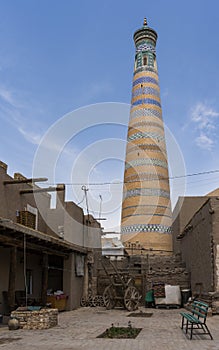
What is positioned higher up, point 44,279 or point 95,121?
point 95,121

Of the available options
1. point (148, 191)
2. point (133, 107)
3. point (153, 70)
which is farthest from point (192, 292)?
point (153, 70)

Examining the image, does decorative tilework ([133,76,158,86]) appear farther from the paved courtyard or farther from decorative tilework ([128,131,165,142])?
the paved courtyard

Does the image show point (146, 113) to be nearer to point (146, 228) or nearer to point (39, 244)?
point (146, 228)

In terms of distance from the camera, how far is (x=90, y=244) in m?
21.5

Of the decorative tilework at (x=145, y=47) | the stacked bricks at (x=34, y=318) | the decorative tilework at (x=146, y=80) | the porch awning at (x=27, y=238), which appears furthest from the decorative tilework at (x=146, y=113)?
the stacked bricks at (x=34, y=318)

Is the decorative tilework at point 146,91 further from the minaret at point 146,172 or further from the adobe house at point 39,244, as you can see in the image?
the adobe house at point 39,244

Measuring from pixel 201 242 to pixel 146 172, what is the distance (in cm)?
1076

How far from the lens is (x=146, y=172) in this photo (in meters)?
27.6

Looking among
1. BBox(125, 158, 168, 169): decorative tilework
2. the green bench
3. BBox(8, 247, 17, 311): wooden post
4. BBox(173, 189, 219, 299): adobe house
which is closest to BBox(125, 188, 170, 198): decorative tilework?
BBox(125, 158, 168, 169): decorative tilework

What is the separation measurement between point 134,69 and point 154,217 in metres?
12.0

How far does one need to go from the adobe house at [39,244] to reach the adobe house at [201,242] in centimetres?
513

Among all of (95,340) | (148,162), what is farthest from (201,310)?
(148,162)

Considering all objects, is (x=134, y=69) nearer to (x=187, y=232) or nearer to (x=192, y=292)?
(x=187, y=232)

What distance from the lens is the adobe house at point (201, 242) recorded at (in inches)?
589
